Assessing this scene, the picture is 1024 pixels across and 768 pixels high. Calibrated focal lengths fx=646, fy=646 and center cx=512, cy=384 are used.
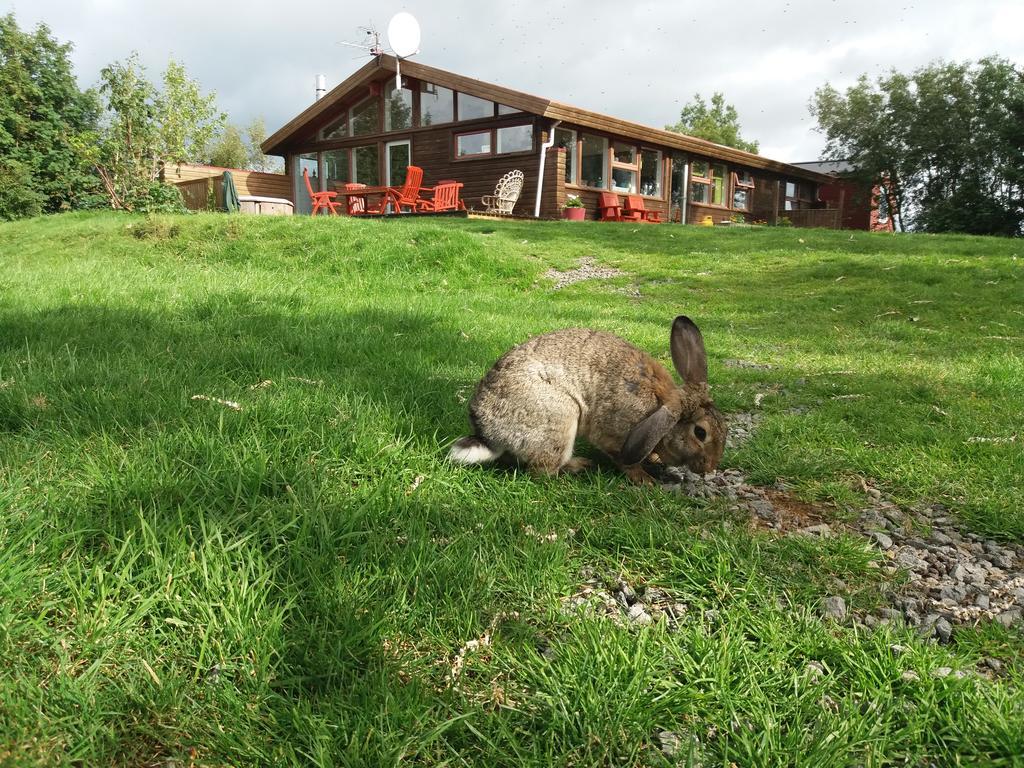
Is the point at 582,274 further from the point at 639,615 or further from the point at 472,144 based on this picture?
the point at 472,144

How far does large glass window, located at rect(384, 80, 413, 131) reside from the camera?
2625 centimetres

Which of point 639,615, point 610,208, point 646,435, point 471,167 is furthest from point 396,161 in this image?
point 639,615

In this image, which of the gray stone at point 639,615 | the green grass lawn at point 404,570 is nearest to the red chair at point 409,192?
the green grass lawn at point 404,570

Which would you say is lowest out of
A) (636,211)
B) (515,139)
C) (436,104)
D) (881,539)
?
(881,539)

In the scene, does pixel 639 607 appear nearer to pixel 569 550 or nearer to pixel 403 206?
pixel 569 550

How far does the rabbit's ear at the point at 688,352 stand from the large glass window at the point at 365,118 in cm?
2648

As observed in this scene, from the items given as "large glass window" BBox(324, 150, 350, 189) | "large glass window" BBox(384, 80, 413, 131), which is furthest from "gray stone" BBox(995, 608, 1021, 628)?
"large glass window" BBox(324, 150, 350, 189)

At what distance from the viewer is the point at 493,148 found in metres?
23.9

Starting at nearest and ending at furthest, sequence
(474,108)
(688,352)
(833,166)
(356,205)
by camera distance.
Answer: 1. (688,352)
2. (356,205)
3. (474,108)
4. (833,166)

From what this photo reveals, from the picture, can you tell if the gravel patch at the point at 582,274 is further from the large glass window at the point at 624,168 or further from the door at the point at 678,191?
the door at the point at 678,191

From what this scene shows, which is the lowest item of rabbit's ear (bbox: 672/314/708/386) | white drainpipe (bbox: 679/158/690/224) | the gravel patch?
rabbit's ear (bbox: 672/314/708/386)

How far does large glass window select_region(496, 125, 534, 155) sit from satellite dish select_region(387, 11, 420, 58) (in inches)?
194

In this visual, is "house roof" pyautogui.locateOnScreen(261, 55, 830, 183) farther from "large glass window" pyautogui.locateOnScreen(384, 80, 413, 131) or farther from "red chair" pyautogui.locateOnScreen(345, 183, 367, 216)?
"red chair" pyautogui.locateOnScreen(345, 183, 367, 216)

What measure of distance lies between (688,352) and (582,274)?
314 inches
